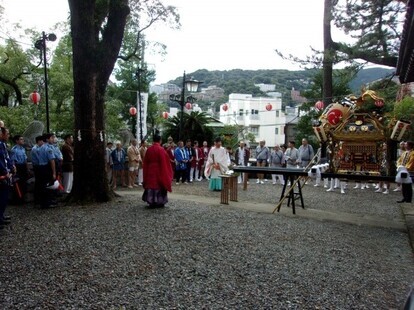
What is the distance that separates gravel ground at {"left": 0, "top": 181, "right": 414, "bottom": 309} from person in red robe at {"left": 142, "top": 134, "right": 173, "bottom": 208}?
73 cm

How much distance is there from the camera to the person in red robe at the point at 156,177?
9.55 m

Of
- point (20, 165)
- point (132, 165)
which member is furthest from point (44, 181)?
point (132, 165)

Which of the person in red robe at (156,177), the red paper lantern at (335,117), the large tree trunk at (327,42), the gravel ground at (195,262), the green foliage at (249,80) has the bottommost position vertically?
the gravel ground at (195,262)

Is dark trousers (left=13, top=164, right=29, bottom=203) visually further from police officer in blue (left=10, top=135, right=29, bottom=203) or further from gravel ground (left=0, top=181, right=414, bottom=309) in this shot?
gravel ground (left=0, top=181, right=414, bottom=309)

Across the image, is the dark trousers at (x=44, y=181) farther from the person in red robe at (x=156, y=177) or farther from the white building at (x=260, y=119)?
the white building at (x=260, y=119)

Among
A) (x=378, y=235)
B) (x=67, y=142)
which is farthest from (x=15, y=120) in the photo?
(x=378, y=235)

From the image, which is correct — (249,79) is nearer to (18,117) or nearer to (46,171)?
(18,117)

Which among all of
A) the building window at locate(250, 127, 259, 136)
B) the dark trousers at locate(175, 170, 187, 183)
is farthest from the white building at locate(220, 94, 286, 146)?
the dark trousers at locate(175, 170, 187, 183)

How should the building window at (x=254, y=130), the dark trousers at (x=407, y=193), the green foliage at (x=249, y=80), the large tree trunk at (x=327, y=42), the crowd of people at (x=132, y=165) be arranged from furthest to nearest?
the green foliage at (x=249, y=80), the building window at (x=254, y=130), the large tree trunk at (x=327, y=42), the dark trousers at (x=407, y=193), the crowd of people at (x=132, y=165)

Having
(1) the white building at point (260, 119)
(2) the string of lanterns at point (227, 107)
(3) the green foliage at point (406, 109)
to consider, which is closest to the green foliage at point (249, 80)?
(1) the white building at point (260, 119)

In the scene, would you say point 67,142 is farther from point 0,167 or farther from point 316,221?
point 316,221

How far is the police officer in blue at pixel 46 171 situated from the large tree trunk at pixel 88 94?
68 centimetres

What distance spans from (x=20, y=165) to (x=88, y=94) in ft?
8.47

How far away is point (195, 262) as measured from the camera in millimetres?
5320
